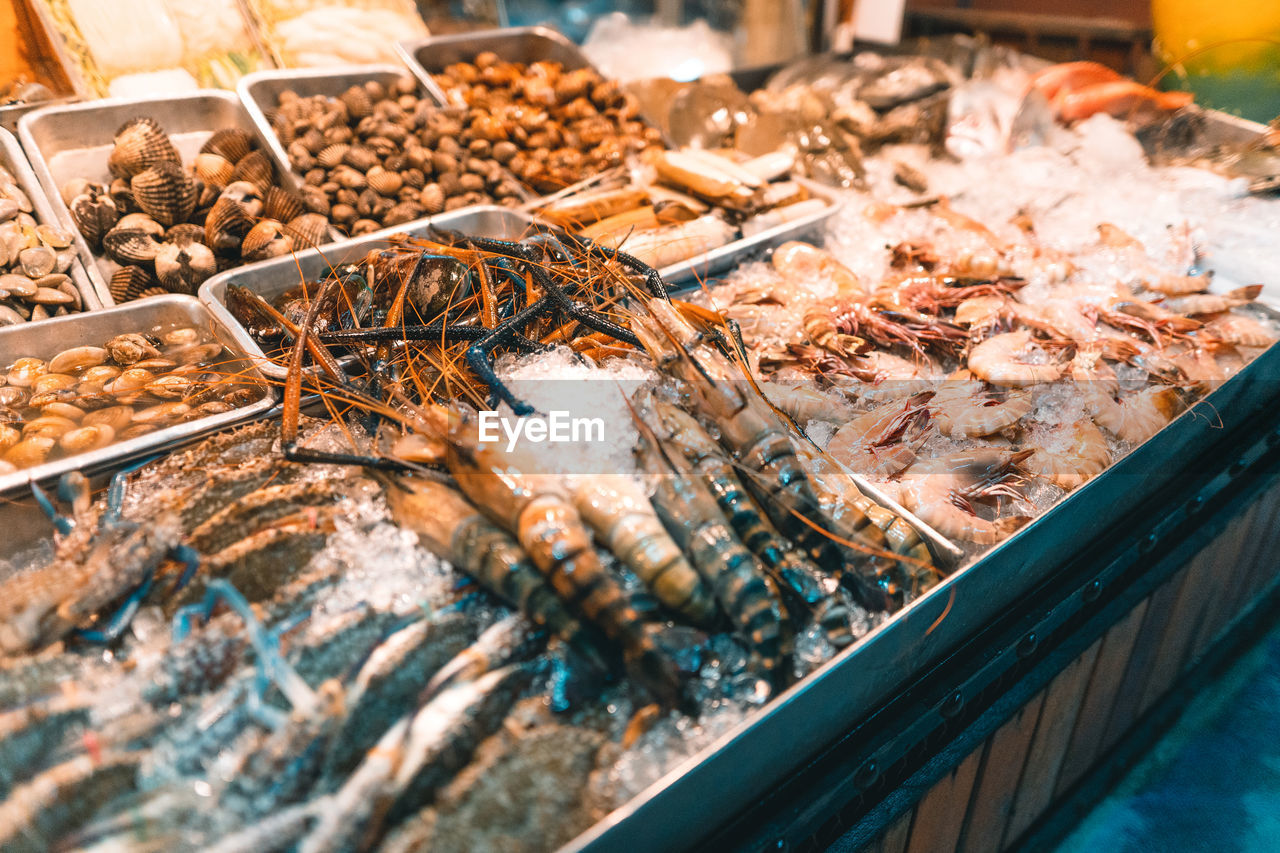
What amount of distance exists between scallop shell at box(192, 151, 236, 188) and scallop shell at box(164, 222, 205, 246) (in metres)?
0.39

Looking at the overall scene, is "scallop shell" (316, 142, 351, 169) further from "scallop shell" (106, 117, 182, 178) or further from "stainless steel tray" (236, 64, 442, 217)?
"scallop shell" (106, 117, 182, 178)

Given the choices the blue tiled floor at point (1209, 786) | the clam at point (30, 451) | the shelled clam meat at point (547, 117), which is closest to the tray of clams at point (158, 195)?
the clam at point (30, 451)

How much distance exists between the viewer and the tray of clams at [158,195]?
2457 mm

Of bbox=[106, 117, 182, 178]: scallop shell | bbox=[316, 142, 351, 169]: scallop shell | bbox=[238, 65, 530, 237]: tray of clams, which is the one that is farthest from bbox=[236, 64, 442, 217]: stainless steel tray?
bbox=[106, 117, 182, 178]: scallop shell

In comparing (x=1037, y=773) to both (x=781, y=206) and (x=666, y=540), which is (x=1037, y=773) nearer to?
(x=666, y=540)

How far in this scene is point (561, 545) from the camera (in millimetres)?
1323

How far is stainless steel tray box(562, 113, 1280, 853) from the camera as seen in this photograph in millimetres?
1198

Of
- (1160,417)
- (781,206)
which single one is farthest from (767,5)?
(1160,417)

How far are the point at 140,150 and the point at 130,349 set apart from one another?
1.10m

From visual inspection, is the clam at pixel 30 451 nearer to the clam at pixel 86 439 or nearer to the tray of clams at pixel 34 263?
the clam at pixel 86 439

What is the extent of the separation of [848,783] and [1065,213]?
303 cm

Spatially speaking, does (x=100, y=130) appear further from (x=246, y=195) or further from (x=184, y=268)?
(x=184, y=268)

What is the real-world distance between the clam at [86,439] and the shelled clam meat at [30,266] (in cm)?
65

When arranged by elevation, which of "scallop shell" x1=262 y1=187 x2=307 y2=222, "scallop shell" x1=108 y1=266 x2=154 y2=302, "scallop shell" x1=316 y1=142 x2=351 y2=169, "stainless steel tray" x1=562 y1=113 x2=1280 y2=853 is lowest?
"stainless steel tray" x1=562 y1=113 x2=1280 y2=853
